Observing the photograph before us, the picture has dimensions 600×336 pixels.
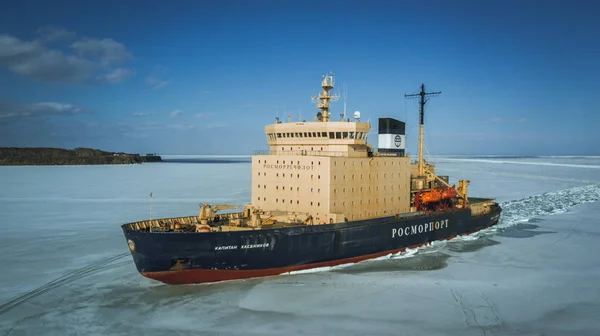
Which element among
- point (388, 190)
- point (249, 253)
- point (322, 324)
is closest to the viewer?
point (322, 324)

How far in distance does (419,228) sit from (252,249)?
8.36 m

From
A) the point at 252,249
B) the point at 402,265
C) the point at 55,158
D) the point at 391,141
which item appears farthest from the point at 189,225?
the point at 55,158

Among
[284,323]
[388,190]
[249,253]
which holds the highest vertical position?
[388,190]

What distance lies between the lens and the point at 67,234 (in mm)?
19531

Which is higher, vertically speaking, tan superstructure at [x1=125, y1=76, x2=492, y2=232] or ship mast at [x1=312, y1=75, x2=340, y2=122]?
ship mast at [x1=312, y1=75, x2=340, y2=122]

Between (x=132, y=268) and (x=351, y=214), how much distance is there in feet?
26.0

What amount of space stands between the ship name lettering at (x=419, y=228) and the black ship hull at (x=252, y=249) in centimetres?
43

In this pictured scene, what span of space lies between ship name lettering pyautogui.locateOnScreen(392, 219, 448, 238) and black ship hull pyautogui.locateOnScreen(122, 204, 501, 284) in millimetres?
434

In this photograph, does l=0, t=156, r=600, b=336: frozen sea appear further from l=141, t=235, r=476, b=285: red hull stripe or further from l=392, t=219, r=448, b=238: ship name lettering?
l=392, t=219, r=448, b=238: ship name lettering

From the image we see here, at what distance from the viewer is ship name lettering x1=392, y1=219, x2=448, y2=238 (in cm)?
1738

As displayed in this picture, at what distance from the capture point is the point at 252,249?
13.4 m

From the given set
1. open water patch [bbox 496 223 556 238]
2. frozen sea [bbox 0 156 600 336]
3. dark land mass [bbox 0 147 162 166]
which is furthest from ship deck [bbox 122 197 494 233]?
dark land mass [bbox 0 147 162 166]

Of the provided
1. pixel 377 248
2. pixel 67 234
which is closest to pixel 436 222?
pixel 377 248

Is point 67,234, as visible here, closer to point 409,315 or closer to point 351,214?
point 351,214
